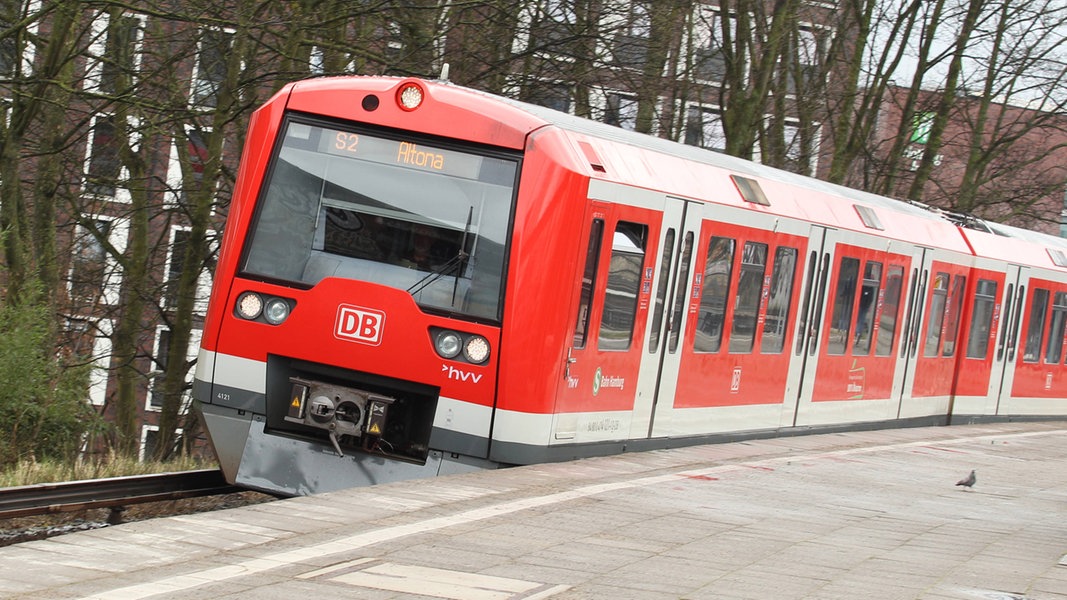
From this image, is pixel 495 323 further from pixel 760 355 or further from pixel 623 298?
pixel 760 355

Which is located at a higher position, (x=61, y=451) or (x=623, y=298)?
(x=623, y=298)

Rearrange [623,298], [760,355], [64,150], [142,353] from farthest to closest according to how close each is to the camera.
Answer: [142,353] < [64,150] < [760,355] < [623,298]

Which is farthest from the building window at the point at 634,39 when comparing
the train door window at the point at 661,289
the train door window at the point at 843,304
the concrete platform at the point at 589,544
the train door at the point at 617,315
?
the concrete platform at the point at 589,544

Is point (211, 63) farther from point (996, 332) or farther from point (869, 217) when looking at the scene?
point (996, 332)

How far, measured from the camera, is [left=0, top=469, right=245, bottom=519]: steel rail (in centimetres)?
855

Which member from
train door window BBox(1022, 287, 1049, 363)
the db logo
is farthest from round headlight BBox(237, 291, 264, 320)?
train door window BBox(1022, 287, 1049, 363)

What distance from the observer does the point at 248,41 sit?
1706cm

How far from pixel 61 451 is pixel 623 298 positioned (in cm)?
503

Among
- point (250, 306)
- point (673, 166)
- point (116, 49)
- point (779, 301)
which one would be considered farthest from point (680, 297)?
→ point (116, 49)

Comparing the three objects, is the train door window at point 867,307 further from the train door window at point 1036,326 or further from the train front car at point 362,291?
the train front car at point 362,291

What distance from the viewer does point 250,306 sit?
9.94 metres

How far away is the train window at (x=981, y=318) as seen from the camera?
2084cm

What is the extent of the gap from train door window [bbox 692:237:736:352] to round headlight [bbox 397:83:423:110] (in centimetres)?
350

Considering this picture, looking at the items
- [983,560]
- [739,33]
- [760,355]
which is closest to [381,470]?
[983,560]
